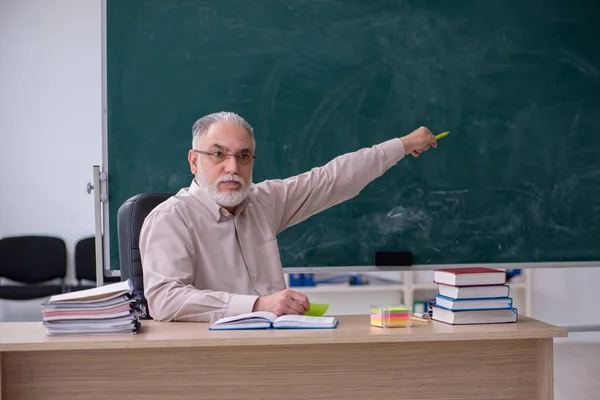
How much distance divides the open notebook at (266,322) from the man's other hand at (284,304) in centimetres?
9

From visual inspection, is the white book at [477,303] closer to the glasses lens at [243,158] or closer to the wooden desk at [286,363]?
the wooden desk at [286,363]

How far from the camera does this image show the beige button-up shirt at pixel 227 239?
7.54 feet

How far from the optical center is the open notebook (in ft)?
6.76

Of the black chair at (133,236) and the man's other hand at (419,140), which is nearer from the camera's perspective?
the black chair at (133,236)

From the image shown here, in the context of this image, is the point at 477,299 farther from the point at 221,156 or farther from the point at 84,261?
the point at 84,261

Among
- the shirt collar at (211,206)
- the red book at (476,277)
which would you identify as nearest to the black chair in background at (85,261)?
the shirt collar at (211,206)

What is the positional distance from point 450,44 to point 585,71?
0.76 metres

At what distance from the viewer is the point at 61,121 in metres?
6.27

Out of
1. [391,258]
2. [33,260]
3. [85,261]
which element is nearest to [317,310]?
[391,258]

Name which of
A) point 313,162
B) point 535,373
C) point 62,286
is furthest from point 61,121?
point 535,373

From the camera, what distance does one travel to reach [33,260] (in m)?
6.02

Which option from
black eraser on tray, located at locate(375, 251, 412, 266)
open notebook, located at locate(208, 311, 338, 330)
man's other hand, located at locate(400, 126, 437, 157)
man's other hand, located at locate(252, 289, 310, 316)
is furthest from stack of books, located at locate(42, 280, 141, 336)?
black eraser on tray, located at locate(375, 251, 412, 266)

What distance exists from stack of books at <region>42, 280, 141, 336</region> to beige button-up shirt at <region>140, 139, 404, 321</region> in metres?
0.28

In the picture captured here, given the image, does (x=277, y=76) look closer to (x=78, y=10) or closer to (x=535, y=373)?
(x=535, y=373)
